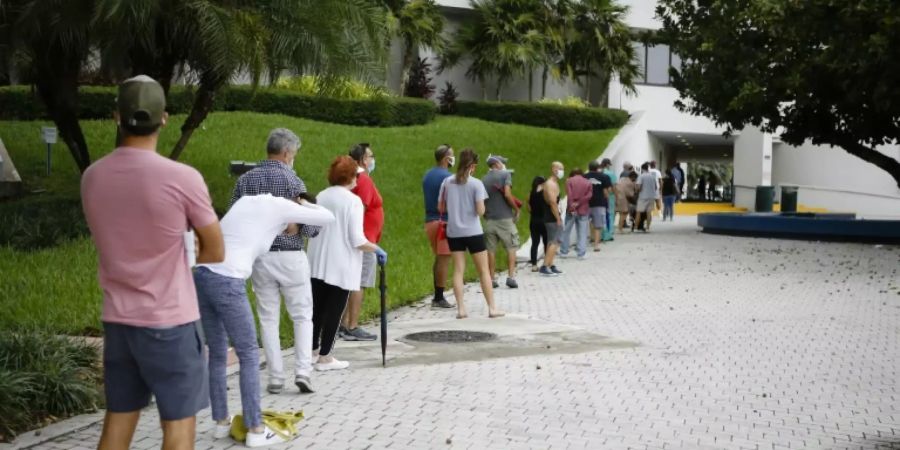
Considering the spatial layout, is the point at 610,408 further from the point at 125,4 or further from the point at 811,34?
the point at 811,34

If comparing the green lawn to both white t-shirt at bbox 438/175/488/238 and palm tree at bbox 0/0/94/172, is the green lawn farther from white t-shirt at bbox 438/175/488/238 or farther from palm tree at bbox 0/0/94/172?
palm tree at bbox 0/0/94/172

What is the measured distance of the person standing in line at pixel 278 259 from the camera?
22.9 feet

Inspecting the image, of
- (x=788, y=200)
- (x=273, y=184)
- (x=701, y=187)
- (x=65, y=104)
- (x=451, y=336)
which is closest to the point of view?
(x=273, y=184)

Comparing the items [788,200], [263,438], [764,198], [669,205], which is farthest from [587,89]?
[263,438]

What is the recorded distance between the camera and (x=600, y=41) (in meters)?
40.7

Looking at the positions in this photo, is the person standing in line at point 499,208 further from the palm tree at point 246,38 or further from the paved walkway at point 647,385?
the palm tree at point 246,38

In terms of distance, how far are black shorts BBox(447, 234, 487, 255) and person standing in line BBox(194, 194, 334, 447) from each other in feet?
16.3

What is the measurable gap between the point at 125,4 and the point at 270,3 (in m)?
2.79

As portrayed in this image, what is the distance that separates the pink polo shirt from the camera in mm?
4195

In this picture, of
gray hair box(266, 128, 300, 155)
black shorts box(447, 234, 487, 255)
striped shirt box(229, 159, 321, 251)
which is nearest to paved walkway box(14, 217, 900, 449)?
black shorts box(447, 234, 487, 255)

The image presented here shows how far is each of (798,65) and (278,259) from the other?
16.5m

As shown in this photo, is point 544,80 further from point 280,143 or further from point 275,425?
point 275,425

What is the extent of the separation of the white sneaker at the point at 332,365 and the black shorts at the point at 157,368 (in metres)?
3.95

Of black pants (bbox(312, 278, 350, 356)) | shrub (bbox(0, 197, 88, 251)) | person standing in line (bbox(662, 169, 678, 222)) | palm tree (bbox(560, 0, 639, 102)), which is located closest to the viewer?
black pants (bbox(312, 278, 350, 356))
